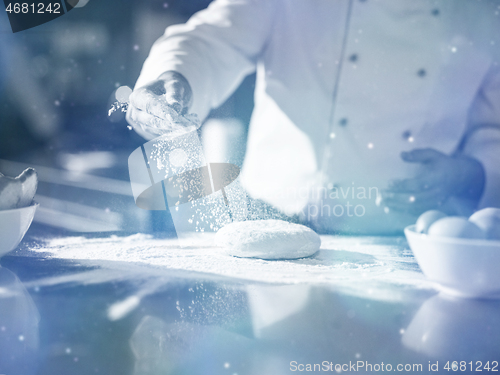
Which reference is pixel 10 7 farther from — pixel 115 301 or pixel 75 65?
pixel 115 301

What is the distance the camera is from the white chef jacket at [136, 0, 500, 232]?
2.82 ft

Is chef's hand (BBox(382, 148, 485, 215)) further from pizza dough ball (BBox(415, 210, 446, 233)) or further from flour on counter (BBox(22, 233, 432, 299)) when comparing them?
pizza dough ball (BBox(415, 210, 446, 233))

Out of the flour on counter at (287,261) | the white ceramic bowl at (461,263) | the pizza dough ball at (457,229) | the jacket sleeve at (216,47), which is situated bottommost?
the flour on counter at (287,261)

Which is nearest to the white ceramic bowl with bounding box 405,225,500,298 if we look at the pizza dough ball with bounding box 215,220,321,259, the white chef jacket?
the pizza dough ball with bounding box 215,220,321,259

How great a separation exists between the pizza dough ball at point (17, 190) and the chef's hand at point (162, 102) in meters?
0.23

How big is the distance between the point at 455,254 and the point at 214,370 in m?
0.29

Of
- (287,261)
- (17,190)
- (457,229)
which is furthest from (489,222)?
(17,190)

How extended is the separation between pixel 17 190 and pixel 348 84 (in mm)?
791

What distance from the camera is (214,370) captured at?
29cm

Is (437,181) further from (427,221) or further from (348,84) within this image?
(427,221)

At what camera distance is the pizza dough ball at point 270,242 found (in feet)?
2.00

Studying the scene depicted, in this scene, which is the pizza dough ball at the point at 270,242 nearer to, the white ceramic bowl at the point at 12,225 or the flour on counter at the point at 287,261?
the flour on counter at the point at 287,261

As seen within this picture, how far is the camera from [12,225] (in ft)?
1.88

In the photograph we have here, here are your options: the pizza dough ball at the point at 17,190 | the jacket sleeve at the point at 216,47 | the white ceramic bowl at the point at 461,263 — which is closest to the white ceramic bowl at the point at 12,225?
the pizza dough ball at the point at 17,190
